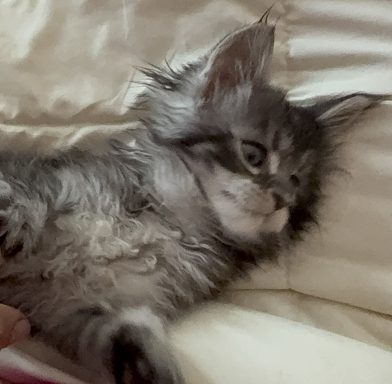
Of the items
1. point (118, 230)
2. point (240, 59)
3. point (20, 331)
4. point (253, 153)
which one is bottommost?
point (20, 331)

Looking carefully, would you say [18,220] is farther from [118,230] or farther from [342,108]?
[342,108]

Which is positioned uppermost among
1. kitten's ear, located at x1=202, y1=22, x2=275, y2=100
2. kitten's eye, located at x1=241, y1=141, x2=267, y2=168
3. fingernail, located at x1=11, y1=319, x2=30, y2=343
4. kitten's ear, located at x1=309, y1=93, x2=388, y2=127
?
kitten's ear, located at x1=202, y1=22, x2=275, y2=100

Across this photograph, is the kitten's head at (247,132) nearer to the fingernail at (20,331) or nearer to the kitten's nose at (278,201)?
the kitten's nose at (278,201)

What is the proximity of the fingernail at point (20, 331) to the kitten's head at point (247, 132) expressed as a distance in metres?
0.33

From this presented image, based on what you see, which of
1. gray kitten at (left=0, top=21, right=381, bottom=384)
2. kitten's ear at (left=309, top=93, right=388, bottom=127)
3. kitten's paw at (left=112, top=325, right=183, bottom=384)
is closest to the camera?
kitten's paw at (left=112, top=325, right=183, bottom=384)

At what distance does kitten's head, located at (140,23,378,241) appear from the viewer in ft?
3.90

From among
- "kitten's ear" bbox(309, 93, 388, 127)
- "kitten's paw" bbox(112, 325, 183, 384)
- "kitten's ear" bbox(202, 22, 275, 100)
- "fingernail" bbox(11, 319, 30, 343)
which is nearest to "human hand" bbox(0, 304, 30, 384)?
"fingernail" bbox(11, 319, 30, 343)

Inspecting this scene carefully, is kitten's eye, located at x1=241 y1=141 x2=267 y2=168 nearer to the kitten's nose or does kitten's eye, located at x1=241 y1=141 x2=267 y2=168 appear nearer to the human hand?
the kitten's nose

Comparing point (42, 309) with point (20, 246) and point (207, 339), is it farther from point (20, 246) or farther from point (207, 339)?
point (207, 339)

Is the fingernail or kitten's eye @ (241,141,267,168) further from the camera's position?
kitten's eye @ (241,141,267,168)

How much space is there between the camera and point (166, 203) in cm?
123

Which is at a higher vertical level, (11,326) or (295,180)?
(295,180)

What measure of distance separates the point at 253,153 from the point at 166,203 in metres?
0.16

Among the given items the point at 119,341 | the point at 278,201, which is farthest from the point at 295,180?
the point at 119,341
